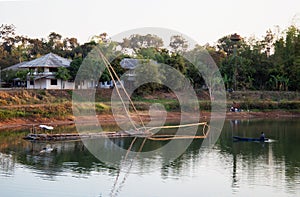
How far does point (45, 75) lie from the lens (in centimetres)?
5256

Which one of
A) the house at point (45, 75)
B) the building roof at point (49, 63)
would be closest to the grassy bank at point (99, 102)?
the house at point (45, 75)

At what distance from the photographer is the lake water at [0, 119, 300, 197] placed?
19391mm

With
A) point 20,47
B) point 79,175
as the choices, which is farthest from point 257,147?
point 20,47

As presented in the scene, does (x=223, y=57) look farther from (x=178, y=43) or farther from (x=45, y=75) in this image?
(x=45, y=75)

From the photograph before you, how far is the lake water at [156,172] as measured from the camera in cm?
1939

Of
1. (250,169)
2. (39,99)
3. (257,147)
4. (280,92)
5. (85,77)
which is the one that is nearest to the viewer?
(250,169)

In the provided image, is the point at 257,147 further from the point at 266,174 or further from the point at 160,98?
the point at 160,98

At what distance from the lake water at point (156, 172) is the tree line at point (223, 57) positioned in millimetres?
25295

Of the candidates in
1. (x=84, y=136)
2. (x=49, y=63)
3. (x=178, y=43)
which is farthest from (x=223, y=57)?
(x=84, y=136)

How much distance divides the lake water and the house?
21.4 metres

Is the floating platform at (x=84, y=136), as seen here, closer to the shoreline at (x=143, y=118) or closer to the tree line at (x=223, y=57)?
the shoreline at (x=143, y=118)

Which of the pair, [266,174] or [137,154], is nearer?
[266,174]

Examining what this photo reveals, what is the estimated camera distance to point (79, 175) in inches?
856

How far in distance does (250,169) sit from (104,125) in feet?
65.6
